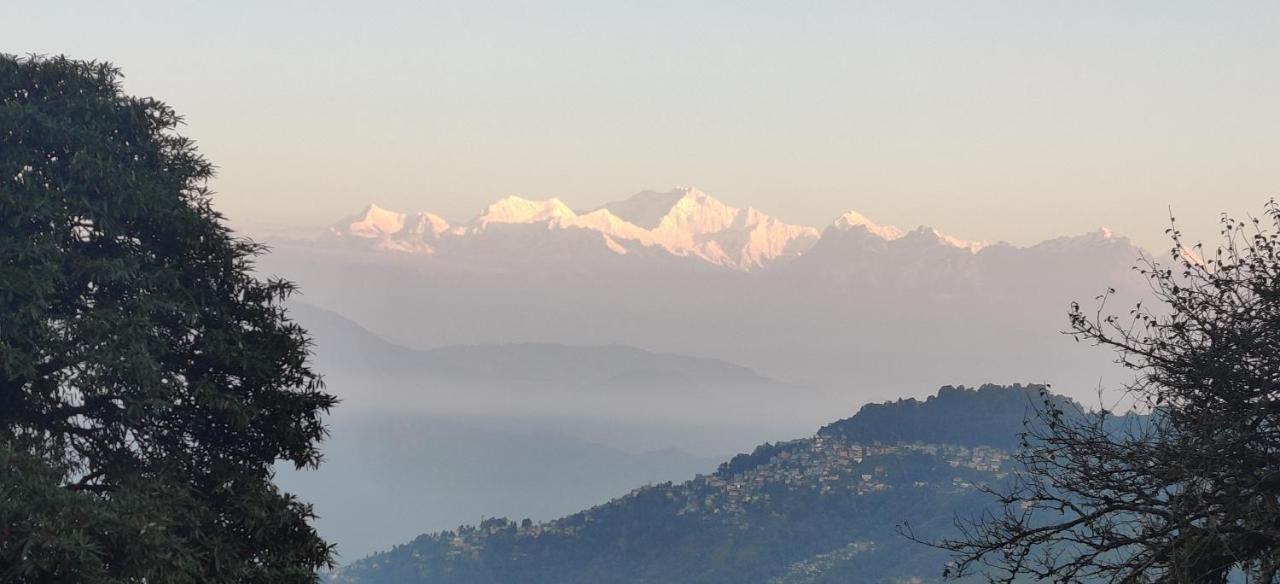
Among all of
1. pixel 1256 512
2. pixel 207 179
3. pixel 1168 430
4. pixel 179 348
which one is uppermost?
pixel 207 179

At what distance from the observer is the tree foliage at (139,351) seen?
24.1 m

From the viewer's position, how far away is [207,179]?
95.0ft

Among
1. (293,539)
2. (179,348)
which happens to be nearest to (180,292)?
(179,348)

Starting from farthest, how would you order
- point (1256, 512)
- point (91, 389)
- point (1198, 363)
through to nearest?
point (91, 389) < point (1198, 363) < point (1256, 512)

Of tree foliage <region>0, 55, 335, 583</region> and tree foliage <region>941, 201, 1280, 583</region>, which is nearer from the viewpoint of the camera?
tree foliage <region>941, 201, 1280, 583</region>

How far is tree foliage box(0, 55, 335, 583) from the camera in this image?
24094 mm

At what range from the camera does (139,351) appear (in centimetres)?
2455

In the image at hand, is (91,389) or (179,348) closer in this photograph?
(91,389)

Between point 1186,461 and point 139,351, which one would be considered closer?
point 1186,461

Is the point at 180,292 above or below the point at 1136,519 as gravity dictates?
above

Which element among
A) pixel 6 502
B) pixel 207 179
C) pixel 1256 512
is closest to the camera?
pixel 1256 512

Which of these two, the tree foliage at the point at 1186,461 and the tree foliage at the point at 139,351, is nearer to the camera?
the tree foliage at the point at 1186,461

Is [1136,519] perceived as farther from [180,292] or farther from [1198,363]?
[180,292]

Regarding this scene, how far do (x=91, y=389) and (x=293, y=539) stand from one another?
5.22 m
